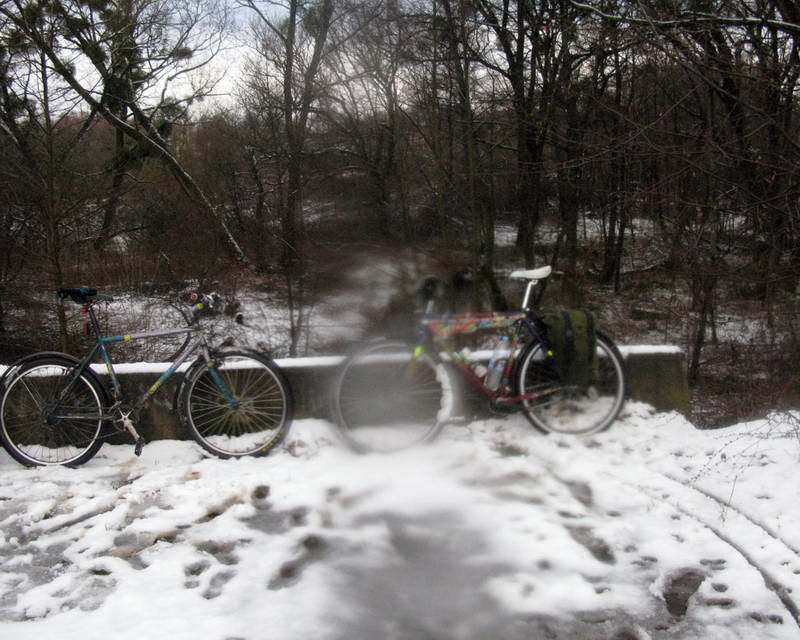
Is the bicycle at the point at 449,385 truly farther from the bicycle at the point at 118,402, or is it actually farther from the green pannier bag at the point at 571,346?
the bicycle at the point at 118,402

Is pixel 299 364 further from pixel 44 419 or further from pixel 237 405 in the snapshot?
pixel 44 419

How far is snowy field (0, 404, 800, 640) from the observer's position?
7.75ft

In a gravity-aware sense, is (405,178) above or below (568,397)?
above

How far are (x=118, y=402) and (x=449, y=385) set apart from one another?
189 cm

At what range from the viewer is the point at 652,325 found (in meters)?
12.5

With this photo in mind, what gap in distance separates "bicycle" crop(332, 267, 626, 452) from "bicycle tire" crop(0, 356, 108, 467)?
4.52 feet

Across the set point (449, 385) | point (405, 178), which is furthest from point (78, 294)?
point (405, 178)

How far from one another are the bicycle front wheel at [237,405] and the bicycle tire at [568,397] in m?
1.42

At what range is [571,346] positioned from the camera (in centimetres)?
418

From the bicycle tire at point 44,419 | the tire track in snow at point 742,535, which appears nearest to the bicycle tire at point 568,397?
the tire track in snow at point 742,535

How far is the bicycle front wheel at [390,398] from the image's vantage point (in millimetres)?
4035

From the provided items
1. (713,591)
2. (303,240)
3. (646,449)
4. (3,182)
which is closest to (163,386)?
(646,449)

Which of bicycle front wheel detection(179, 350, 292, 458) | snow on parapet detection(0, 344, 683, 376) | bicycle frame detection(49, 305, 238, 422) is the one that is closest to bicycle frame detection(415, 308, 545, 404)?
snow on parapet detection(0, 344, 683, 376)

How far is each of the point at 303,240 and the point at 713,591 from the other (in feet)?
32.8
